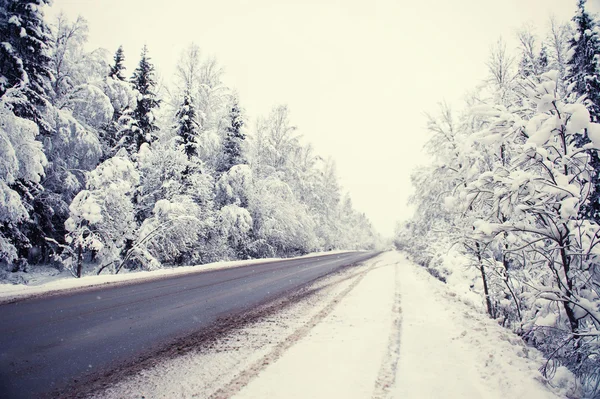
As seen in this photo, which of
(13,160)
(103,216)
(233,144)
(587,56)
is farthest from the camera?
(233,144)

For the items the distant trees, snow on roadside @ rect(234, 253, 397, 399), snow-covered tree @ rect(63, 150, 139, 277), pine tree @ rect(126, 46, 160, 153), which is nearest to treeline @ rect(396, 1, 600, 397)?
snow on roadside @ rect(234, 253, 397, 399)

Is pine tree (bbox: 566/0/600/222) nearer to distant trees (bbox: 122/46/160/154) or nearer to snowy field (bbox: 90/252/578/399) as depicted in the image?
snowy field (bbox: 90/252/578/399)

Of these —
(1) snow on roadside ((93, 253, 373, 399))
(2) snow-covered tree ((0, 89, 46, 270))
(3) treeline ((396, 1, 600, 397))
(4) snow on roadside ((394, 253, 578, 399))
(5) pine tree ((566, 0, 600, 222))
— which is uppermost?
(5) pine tree ((566, 0, 600, 222))

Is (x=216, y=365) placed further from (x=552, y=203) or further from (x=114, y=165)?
(x=114, y=165)

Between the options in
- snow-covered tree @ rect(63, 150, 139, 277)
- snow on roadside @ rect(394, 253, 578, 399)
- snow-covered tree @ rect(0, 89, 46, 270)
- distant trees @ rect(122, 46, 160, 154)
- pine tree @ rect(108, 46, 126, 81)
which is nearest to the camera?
snow on roadside @ rect(394, 253, 578, 399)

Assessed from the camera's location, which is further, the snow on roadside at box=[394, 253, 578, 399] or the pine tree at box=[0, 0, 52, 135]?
the pine tree at box=[0, 0, 52, 135]

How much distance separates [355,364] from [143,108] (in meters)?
18.4

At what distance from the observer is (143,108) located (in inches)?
667

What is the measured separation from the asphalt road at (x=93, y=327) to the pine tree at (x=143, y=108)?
10833 mm

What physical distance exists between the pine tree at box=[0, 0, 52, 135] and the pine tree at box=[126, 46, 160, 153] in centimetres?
459

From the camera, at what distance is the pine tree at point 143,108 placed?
16.3 meters

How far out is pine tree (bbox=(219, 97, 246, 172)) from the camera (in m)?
→ 21.0

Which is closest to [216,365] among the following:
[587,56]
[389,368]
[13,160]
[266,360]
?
[266,360]

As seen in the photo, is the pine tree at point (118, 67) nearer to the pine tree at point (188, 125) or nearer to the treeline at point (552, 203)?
the pine tree at point (188, 125)
